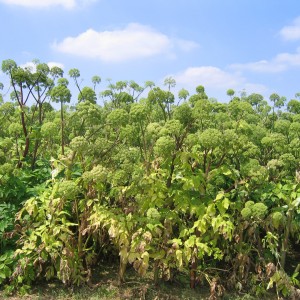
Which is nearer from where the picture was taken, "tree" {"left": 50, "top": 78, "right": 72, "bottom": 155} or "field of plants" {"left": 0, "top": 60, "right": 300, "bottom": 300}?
"field of plants" {"left": 0, "top": 60, "right": 300, "bottom": 300}

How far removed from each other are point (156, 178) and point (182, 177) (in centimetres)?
32

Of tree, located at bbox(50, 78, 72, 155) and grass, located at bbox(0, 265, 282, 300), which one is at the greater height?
tree, located at bbox(50, 78, 72, 155)

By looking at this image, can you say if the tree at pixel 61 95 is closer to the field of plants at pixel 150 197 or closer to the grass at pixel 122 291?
the field of plants at pixel 150 197

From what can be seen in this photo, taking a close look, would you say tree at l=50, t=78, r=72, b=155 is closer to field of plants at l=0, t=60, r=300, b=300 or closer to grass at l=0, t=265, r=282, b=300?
field of plants at l=0, t=60, r=300, b=300

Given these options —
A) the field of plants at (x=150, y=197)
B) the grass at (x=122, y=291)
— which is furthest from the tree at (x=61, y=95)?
the grass at (x=122, y=291)

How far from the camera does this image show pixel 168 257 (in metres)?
5.00

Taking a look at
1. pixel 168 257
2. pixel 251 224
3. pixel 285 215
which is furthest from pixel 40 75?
pixel 285 215

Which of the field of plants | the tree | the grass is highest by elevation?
the tree

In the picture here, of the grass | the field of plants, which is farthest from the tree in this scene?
the grass

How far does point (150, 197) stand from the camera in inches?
194

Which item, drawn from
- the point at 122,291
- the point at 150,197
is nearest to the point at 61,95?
the point at 150,197

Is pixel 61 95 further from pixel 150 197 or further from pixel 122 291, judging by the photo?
pixel 122 291

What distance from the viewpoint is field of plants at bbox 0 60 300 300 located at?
190 inches

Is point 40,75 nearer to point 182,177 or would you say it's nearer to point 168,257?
point 182,177
